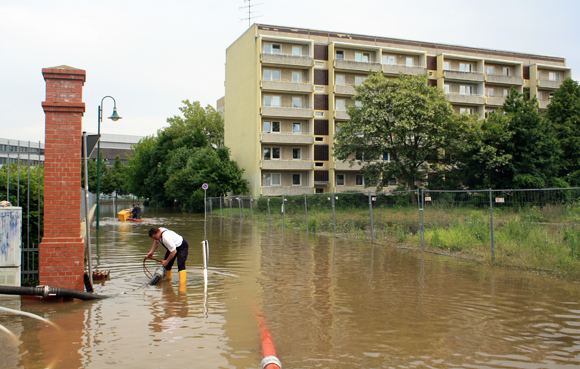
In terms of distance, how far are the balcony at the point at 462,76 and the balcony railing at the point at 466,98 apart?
72.5 inches

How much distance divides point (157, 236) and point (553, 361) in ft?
23.9

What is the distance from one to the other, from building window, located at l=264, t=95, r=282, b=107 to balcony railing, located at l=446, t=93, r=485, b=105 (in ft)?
63.1

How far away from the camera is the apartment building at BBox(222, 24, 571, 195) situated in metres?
48.3

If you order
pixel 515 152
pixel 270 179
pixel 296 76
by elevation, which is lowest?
pixel 270 179

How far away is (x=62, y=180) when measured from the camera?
7.84 m

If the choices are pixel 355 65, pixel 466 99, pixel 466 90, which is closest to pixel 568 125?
pixel 466 99

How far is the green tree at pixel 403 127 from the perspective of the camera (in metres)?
37.8

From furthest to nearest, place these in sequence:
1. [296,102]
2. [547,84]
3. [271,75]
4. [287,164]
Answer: [547,84], [296,102], [271,75], [287,164]

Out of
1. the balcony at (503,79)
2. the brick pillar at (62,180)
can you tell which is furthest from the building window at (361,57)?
the brick pillar at (62,180)

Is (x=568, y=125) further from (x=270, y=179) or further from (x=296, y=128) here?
(x=270, y=179)

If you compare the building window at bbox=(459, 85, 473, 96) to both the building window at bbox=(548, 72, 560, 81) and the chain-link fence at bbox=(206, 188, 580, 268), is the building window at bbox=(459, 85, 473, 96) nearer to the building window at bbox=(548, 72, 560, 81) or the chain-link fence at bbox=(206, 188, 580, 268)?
the building window at bbox=(548, 72, 560, 81)

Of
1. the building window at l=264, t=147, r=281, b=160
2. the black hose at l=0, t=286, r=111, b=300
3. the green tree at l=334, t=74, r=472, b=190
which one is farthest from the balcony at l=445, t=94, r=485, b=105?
the black hose at l=0, t=286, r=111, b=300

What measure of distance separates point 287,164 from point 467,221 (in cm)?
3611

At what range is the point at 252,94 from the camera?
161 feet
